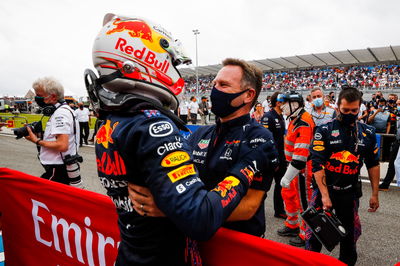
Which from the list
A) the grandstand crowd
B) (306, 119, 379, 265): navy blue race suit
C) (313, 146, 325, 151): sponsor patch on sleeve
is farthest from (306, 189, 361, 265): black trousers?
the grandstand crowd

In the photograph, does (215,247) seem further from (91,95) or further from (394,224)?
(394,224)

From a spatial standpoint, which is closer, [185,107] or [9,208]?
[9,208]

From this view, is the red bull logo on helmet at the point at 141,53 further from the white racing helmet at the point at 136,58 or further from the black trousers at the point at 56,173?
the black trousers at the point at 56,173

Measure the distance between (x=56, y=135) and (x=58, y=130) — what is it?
0.27 ft

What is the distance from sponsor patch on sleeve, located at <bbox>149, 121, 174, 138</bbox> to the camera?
982mm

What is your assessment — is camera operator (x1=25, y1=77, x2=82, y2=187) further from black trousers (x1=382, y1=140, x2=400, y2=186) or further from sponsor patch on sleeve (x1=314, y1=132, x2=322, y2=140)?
black trousers (x1=382, y1=140, x2=400, y2=186)

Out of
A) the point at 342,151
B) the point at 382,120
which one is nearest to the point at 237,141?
the point at 342,151

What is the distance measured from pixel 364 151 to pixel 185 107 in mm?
13542

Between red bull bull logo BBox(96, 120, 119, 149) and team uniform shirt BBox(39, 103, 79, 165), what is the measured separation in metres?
2.22

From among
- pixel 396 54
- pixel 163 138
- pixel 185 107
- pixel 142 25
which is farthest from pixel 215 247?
pixel 396 54

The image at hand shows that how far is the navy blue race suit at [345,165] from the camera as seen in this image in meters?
2.60

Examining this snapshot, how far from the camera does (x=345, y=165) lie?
262cm

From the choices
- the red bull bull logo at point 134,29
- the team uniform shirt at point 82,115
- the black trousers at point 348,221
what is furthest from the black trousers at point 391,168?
the team uniform shirt at point 82,115

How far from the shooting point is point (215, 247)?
4.47 feet
